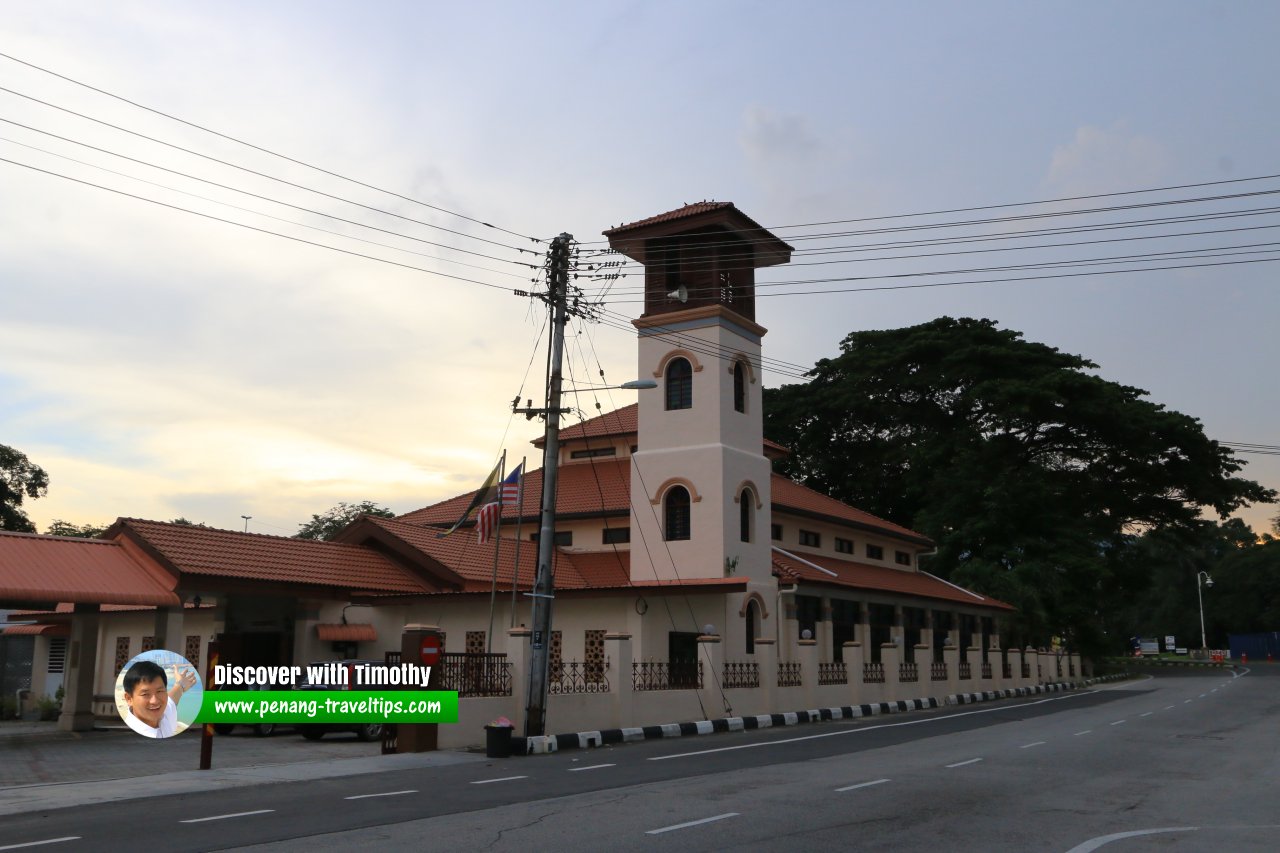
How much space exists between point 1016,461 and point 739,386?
25981mm

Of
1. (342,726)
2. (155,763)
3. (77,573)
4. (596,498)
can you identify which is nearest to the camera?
(155,763)

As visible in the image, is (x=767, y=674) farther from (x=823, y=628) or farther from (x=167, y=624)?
(x=167, y=624)

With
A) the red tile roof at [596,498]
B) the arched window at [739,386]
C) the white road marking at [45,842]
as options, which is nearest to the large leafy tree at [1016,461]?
the red tile roof at [596,498]

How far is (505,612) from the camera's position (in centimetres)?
2734

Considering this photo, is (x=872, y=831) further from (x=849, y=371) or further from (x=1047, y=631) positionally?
(x=849, y=371)

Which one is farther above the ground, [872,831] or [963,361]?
[963,361]

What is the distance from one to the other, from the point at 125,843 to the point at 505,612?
58.5ft

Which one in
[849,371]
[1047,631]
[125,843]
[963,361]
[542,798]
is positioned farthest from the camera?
[849,371]

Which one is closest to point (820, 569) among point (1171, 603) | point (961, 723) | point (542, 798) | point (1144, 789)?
point (961, 723)

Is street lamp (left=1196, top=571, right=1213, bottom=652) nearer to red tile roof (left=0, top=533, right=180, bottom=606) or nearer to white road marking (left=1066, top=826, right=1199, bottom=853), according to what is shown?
red tile roof (left=0, top=533, right=180, bottom=606)

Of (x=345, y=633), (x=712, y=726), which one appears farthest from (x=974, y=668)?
(x=345, y=633)

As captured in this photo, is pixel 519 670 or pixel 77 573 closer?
pixel 519 670

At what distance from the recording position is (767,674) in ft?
86.5

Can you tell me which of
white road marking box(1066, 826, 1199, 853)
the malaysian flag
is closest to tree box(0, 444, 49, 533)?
the malaysian flag
